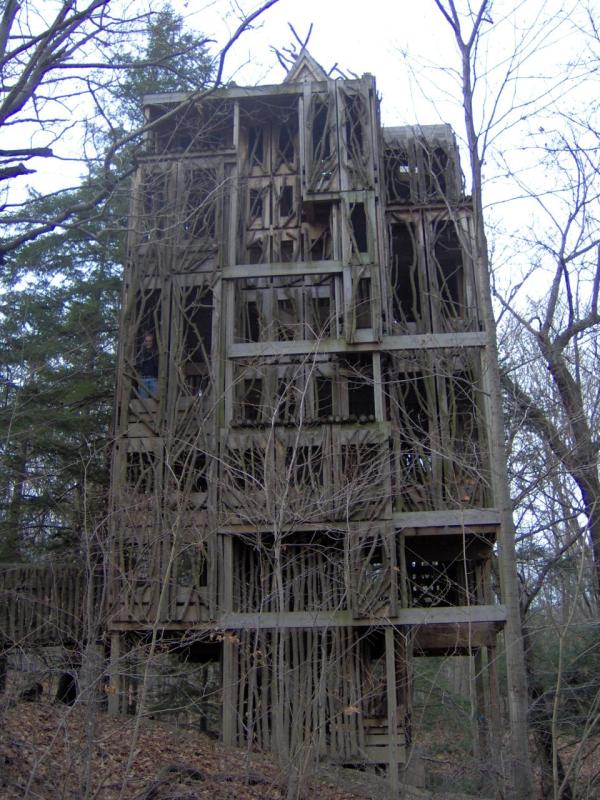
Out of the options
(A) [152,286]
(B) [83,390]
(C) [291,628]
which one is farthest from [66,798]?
(B) [83,390]

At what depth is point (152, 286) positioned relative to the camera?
19438 mm

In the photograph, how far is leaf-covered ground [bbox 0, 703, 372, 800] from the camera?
891 cm

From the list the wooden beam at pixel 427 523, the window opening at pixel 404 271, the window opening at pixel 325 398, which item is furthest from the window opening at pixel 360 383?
the window opening at pixel 404 271

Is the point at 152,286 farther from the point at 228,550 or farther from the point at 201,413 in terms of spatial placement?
the point at 228,550

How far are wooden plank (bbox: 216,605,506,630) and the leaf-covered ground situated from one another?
8.08 feet

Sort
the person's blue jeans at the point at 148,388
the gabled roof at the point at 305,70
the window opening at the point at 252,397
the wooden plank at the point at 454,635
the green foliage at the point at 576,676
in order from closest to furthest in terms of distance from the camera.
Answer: the green foliage at the point at 576,676
the wooden plank at the point at 454,635
the person's blue jeans at the point at 148,388
the window opening at the point at 252,397
the gabled roof at the point at 305,70

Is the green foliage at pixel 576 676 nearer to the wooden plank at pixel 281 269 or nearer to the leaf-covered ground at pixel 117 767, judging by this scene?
the leaf-covered ground at pixel 117 767

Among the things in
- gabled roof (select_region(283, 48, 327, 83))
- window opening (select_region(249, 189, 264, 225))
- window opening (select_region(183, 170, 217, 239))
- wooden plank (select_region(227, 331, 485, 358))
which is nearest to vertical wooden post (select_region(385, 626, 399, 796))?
wooden plank (select_region(227, 331, 485, 358))

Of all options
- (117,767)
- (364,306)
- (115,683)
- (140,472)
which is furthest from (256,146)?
(117,767)

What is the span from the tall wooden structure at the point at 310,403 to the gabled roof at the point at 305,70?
Result: 7cm

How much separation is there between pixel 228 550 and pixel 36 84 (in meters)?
9.94

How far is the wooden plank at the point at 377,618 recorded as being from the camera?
16.2 meters

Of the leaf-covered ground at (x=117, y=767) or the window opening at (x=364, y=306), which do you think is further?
the window opening at (x=364, y=306)

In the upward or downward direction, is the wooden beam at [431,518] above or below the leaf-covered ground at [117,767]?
above
